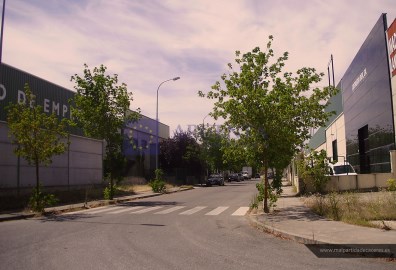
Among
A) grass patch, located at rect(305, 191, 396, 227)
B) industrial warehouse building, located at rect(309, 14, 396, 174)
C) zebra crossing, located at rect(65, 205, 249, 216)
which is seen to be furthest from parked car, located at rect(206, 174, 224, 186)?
grass patch, located at rect(305, 191, 396, 227)

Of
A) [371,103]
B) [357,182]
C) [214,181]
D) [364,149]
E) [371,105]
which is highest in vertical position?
[371,103]

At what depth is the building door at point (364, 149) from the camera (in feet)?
128

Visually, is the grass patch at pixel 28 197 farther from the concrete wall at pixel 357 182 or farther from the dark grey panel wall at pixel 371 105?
the dark grey panel wall at pixel 371 105

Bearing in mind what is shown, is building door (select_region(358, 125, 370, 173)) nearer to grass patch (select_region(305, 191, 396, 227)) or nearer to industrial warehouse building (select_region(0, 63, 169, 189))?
industrial warehouse building (select_region(0, 63, 169, 189))

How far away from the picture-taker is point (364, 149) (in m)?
40.4

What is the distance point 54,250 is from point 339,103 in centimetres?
5018

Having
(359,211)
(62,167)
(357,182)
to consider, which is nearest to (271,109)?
(359,211)

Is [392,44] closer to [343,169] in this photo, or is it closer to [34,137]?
[343,169]

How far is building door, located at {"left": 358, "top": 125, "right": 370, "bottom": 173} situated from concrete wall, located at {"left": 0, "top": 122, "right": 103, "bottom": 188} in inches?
995

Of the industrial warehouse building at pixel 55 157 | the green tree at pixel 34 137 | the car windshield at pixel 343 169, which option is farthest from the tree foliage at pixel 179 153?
the green tree at pixel 34 137

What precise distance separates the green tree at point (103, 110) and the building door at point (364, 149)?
79.3 feet

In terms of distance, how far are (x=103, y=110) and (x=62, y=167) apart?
7.33 meters

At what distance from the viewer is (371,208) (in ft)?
44.1

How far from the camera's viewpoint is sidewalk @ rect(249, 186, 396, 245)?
29.7 ft
